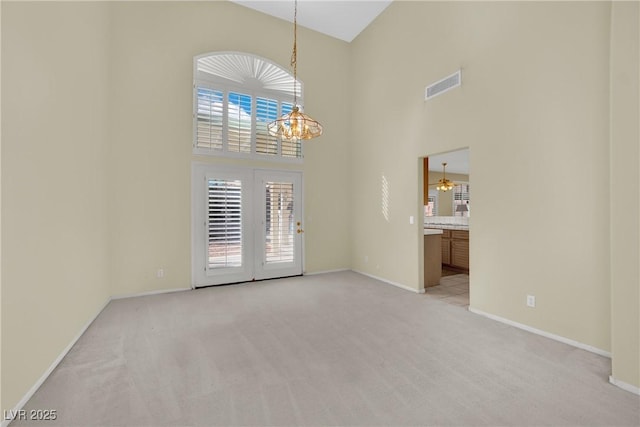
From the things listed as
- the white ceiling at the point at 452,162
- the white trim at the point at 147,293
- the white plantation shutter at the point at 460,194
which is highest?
the white ceiling at the point at 452,162

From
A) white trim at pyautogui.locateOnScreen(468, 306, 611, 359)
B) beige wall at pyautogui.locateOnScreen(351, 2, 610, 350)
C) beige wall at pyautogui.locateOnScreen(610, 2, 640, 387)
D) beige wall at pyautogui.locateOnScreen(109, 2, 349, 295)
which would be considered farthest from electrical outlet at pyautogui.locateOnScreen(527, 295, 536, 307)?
beige wall at pyautogui.locateOnScreen(109, 2, 349, 295)

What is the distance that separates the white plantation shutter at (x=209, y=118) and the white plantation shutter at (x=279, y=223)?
119 cm

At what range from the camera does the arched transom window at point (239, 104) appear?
462 cm

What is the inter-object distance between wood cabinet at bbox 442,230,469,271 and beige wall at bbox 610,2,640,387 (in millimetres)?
3673

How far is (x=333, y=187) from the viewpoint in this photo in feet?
19.1

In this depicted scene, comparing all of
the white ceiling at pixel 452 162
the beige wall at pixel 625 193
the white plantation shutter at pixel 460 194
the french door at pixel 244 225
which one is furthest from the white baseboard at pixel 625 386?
the white plantation shutter at pixel 460 194

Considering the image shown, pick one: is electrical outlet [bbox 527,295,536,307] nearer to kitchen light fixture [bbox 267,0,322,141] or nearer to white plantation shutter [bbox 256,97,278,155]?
kitchen light fixture [bbox 267,0,322,141]

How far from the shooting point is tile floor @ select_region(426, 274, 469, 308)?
397 centimetres

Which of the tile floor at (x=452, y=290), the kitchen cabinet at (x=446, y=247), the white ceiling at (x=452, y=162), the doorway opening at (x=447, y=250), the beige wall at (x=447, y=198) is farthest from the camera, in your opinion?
the beige wall at (x=447, y=198)

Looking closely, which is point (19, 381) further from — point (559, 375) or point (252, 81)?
point (252, 81)

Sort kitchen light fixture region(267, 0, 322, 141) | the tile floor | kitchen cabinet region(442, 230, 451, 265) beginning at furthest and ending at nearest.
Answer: kitchen cabinet region(442, 230, 451, 265)
the tile floor
kitchen light fixture region(267, 0, 322, 141)

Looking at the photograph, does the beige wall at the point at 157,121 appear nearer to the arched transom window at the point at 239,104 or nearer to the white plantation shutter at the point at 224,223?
the arched transom window at the point at 239,104

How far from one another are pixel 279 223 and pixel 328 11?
4.03 meters

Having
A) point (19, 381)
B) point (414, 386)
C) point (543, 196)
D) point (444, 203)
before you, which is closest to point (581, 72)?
point (543, 196)
